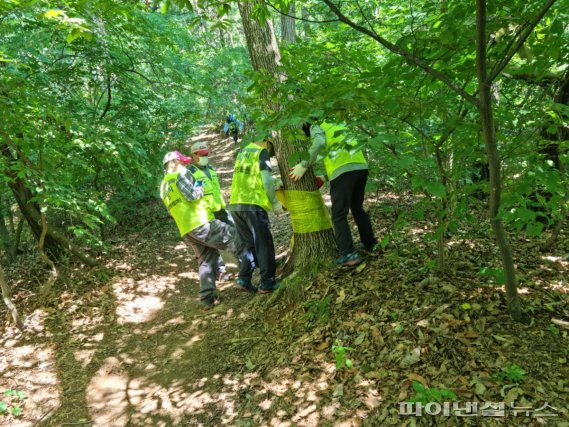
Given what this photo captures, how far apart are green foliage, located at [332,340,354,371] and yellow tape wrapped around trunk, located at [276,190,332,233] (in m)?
1.51

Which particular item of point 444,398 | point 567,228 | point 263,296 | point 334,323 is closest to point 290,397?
point 334,323

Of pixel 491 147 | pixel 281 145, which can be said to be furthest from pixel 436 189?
pixel 281 145

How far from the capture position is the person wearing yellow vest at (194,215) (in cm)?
436

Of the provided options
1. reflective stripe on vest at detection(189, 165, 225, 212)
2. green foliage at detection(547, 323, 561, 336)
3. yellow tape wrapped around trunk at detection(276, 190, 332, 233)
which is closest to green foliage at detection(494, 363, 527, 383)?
green foliage at detection(547, 323, 561, 336)

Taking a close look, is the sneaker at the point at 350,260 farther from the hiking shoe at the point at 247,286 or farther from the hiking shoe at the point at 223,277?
the hiking shoe at the point at 223,277

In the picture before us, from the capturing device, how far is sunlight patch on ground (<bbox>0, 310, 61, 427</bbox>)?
340cm

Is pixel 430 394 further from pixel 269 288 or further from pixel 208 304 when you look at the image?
pixel 208 304

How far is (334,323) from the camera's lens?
10.5ft

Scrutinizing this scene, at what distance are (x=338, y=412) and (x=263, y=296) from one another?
214cm

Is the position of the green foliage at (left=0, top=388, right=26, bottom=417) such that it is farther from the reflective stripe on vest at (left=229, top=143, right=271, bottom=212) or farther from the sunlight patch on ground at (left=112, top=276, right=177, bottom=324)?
the reflective stripe on vest at (left=229, top=143, right=271, bottom=212)

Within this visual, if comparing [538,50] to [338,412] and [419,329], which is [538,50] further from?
[338,412]

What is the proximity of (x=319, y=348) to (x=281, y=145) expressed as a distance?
2297mm

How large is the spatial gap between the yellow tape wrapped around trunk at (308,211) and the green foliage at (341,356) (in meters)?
1.51

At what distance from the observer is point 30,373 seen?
391 cm
